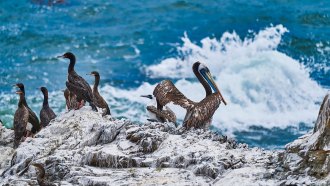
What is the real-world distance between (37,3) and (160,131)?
1005 inches

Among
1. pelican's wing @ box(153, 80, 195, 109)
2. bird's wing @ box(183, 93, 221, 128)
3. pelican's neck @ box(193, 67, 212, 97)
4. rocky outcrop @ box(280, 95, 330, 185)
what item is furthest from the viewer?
pelican's wing @ box(153, 80, 195, 109)

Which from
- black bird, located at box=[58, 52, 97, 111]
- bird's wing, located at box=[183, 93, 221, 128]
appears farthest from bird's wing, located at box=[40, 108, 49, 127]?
bird's wing, located at box=[183, 93, 221, 128]

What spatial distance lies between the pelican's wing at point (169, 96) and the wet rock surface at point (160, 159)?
212cm

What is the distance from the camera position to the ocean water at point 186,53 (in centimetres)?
2244

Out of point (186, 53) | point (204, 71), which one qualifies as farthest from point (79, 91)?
point (186, 53)

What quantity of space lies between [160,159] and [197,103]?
290cm

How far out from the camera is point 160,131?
10.1 m

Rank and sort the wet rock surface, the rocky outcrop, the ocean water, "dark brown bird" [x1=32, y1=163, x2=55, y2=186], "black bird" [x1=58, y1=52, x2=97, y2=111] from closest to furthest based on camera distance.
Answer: the rocky outcrop, the wet rock surface, "dark brown bird" [x1=32, y1=163, x2=55, y2=186], "black bird" [x1=58, y1=52, x2=97, y2=111], the ocean water

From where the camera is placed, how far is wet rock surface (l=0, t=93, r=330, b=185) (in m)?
8.06

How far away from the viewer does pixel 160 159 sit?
9305 millimetres

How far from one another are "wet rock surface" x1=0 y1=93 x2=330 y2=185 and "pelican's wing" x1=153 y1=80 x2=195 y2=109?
2.12 metres

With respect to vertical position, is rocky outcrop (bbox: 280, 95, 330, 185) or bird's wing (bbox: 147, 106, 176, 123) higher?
bird's wing (bbox: 147, 106, 176, 123)

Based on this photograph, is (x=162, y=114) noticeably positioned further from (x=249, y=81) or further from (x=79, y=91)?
(x=249, y=81)

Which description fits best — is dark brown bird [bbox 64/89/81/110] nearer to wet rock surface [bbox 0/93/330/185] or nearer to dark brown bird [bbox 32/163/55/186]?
wet rock surface [bbox 0/93/330/185]
